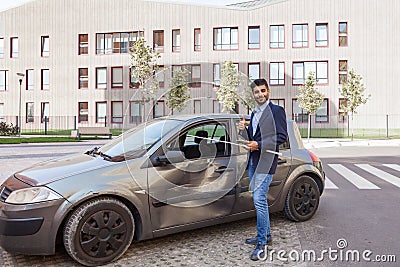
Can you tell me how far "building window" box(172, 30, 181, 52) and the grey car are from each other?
108 ft

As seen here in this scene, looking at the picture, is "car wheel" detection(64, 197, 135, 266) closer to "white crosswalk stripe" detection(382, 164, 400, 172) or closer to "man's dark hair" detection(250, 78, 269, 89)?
"man's dark hair" detection(250, 78, 269, 89)

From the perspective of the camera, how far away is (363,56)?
33.6 metres

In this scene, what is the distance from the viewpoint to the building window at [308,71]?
34625mm

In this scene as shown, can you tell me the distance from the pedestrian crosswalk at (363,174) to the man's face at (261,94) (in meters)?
4.83

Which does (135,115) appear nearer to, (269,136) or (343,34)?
(269,136)

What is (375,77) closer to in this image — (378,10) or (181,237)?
(378,10)

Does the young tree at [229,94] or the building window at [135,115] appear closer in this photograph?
the young tree at [229,94]

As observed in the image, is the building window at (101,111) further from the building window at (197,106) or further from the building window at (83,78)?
the building window at (197,106)

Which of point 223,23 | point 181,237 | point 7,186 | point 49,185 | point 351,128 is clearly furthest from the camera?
point 223,23

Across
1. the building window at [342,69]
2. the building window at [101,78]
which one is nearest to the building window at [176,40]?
the building window at [101,78]

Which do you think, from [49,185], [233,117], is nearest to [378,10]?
[233,117]

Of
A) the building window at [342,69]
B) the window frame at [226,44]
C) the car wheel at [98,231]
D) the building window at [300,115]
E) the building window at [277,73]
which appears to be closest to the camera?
the car wheel at [98,231]

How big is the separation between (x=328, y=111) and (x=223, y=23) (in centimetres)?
1345

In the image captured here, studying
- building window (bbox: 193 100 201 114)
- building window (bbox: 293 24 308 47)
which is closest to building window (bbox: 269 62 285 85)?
building window (bbox: 293 24 308 47)
